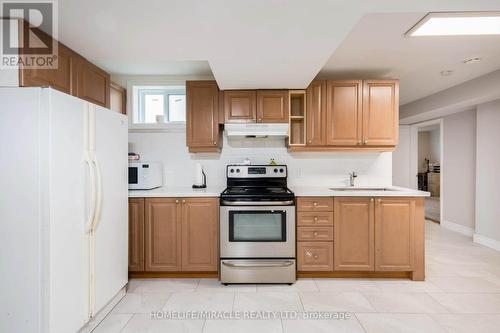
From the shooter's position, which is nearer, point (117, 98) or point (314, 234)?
point (314, 234)

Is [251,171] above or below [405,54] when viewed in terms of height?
below

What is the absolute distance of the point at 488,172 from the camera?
4.04 m

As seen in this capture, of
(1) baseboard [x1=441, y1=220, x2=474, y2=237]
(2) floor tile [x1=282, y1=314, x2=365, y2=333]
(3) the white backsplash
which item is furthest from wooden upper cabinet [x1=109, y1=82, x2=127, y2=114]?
(1) baseboard [x1=441, y1=220, x2=474, y2=237]

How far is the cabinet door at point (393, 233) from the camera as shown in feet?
9.32

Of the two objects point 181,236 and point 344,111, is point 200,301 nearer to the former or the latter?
point 181,236

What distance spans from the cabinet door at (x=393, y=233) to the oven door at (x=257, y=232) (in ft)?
3.06

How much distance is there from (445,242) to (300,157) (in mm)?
2794

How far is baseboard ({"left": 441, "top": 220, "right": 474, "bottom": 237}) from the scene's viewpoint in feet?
14.8

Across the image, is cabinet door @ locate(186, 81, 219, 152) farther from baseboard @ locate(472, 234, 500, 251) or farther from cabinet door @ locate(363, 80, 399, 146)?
baseboard @ locate(472, 234, 500, 251)

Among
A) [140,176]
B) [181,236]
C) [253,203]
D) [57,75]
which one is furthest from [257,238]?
[57,75]

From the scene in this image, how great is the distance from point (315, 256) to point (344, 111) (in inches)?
67.3

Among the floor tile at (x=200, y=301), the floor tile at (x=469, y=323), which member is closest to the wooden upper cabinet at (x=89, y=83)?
the floor tile at (x=200, y=301)

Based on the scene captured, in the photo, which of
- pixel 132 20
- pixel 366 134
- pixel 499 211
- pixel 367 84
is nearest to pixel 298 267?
pixel 366 134

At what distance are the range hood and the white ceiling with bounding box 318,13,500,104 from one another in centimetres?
88
